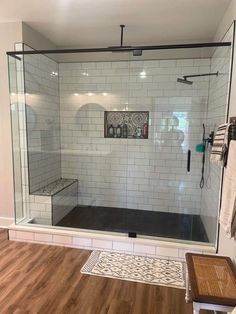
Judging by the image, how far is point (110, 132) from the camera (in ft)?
13.4

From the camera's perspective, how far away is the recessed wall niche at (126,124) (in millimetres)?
3954

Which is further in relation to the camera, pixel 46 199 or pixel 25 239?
pixel 46 199

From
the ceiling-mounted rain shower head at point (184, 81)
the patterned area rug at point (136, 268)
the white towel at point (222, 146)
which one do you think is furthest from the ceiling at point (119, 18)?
the patterned area rug at point (136, 268)

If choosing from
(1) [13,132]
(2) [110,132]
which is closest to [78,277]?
(1) [13,132]

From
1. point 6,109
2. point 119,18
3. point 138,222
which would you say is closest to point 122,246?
point 138,222

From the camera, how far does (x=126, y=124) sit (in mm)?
4020

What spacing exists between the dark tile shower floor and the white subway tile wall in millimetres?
165

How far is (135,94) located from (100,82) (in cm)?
60

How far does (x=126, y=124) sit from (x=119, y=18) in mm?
1565

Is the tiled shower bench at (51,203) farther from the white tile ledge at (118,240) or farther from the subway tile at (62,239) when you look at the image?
the subway tile at (62,239)

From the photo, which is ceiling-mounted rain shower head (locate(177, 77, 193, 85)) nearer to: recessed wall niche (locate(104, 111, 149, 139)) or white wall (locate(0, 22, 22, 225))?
recessed wall niche (locate(104, 111, 149, 139))

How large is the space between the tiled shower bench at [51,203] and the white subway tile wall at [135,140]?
44 cm

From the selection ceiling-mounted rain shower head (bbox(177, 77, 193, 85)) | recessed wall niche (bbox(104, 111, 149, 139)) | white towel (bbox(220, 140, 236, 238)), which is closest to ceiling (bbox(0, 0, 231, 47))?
ceiling-mounted rain shower head (bbox(177, 77, 193, 85))

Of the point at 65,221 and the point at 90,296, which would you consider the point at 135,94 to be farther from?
the point at 90,296
